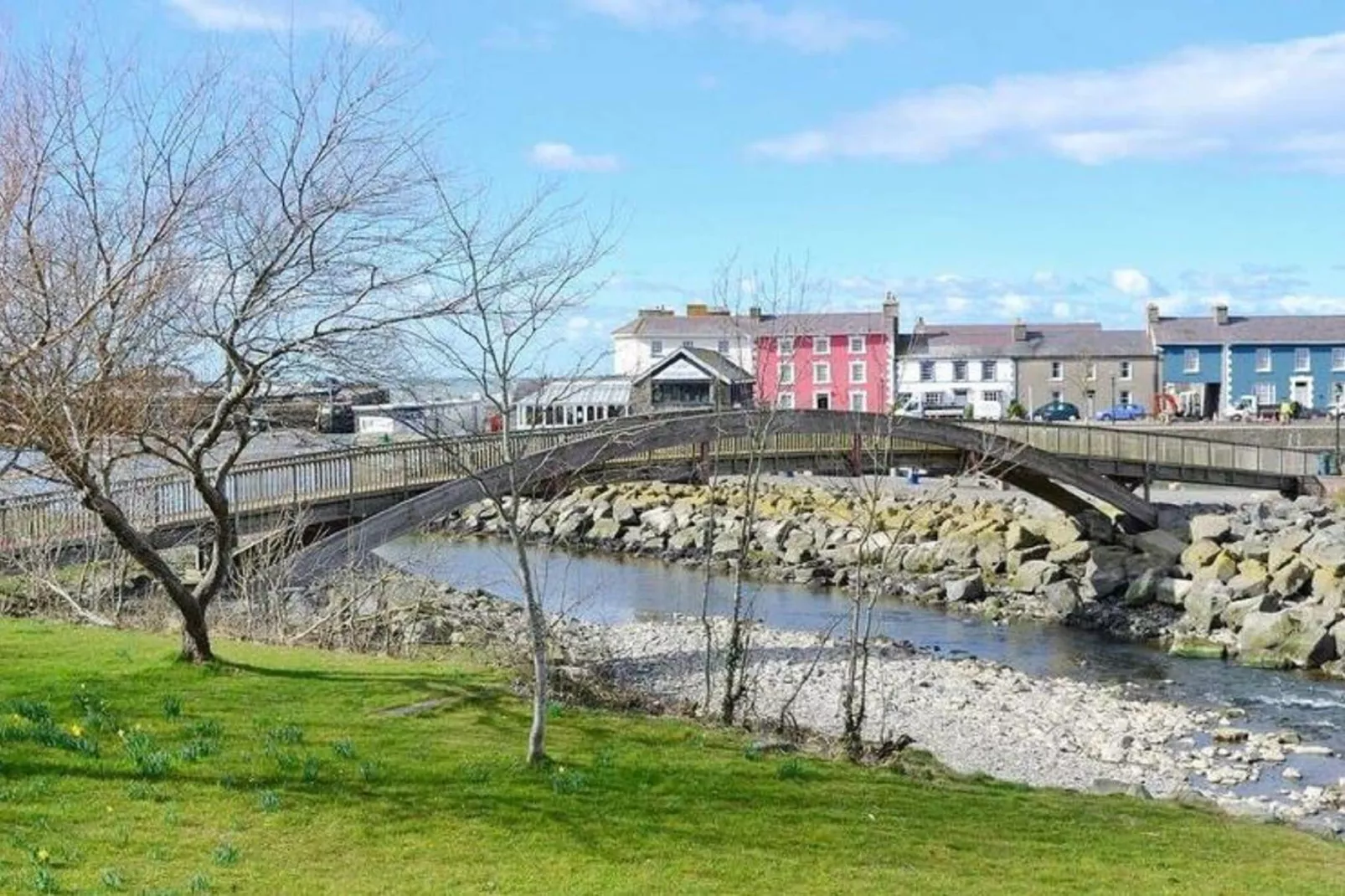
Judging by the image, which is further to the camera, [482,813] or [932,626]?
[932,626]

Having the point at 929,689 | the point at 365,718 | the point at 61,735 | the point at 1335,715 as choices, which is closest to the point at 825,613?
A: the point at 929,689

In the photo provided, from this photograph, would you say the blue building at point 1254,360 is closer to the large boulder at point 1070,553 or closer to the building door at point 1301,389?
the building door at point 1301,389

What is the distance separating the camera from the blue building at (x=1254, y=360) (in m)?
83.4

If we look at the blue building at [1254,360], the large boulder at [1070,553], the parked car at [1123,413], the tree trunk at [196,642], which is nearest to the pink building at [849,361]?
the parked car at [1123,413]

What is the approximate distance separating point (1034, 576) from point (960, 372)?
49541 millimetres

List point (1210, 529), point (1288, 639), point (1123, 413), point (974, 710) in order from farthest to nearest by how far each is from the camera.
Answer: point (1123, 413)
point (1210, 529)
point (1288, 639)
point (974, 710)

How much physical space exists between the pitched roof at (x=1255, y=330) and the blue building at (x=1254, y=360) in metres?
0.05

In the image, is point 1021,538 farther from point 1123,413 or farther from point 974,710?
point 1123,413

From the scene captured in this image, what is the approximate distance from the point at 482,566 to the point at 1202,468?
2310cm

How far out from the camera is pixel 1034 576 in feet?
131

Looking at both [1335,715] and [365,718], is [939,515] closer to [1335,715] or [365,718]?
[1335,715]

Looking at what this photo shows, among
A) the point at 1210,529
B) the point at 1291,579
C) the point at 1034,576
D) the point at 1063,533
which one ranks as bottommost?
the point at 1034,576

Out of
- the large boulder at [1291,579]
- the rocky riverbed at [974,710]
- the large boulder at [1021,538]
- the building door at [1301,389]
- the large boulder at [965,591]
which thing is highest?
the building door at [1301,389]

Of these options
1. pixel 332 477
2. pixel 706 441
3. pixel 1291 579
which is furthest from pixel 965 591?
pixel 332 477
